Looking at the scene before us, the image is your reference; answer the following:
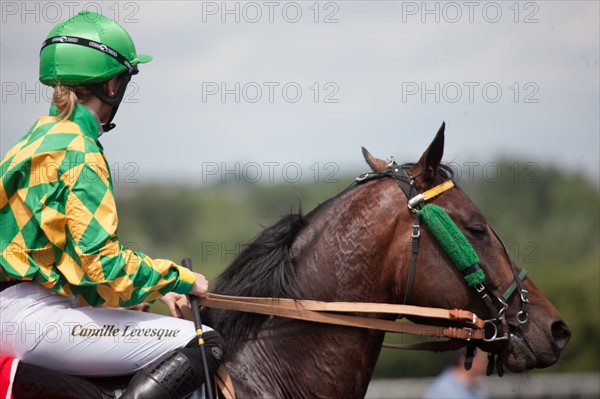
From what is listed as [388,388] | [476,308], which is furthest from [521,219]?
[476,308]

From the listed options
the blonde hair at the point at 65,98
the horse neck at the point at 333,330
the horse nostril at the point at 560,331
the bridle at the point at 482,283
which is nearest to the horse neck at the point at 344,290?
the horse neck at the point at 333,330

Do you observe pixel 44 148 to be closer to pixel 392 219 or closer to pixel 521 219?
pixel 392 219

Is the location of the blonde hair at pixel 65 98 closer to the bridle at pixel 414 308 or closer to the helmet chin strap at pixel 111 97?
the helmet chin strap at pixel 111 97

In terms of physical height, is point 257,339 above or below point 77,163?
below

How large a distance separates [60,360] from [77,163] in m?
0.86

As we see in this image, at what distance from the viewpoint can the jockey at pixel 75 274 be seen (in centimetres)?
350

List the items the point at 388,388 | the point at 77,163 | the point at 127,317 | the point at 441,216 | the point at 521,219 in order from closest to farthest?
the point at 77,163
the point at 127,317
the point at 441,216
the point at 388,388
the point at 521,219

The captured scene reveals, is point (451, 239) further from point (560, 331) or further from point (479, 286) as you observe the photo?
point (560, 331)

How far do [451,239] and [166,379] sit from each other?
4.89 ft

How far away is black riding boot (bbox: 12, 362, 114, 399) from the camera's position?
3.47 metres

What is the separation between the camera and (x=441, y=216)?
159 inches

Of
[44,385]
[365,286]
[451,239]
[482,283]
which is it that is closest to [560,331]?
[482,283]

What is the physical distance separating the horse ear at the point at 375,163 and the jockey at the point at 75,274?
1213mm

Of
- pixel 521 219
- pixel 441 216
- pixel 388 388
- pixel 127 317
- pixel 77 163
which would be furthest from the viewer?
pixel 521 219
